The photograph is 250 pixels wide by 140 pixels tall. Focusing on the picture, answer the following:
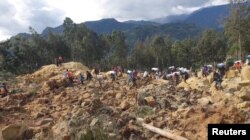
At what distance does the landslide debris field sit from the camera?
658 inches

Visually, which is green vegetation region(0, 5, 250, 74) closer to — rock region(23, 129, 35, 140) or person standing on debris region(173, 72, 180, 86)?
person standing on debris region(173, 72, 180, 86)

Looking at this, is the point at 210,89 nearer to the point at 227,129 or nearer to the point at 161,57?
the point at 227,129

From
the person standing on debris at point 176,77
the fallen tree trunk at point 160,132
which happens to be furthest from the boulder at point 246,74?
the fallen tree trunk at point 160,132

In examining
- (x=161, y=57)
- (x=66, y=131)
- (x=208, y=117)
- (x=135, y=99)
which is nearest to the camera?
(x=208, y=117)

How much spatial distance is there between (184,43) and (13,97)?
206 ft

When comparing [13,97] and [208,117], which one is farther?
[13,97]

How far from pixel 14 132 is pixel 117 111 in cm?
482

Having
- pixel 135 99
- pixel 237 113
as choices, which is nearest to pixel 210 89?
pixel 135 99

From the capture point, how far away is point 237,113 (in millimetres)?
16578

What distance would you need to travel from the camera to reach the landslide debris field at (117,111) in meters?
16.7

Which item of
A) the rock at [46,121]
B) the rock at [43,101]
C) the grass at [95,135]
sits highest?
the grass at [95,135]

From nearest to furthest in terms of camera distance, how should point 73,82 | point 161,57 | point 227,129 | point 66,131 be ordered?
point 227,129 < point 66,131 < point 73,82 < point 161,57

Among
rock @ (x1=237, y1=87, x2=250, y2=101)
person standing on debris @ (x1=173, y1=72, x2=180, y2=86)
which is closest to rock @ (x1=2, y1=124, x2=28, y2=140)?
rock @ (x1=237, y1=87, x2=250, y2=101)

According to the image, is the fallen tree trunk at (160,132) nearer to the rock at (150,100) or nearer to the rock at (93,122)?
the rock at (93,122)
